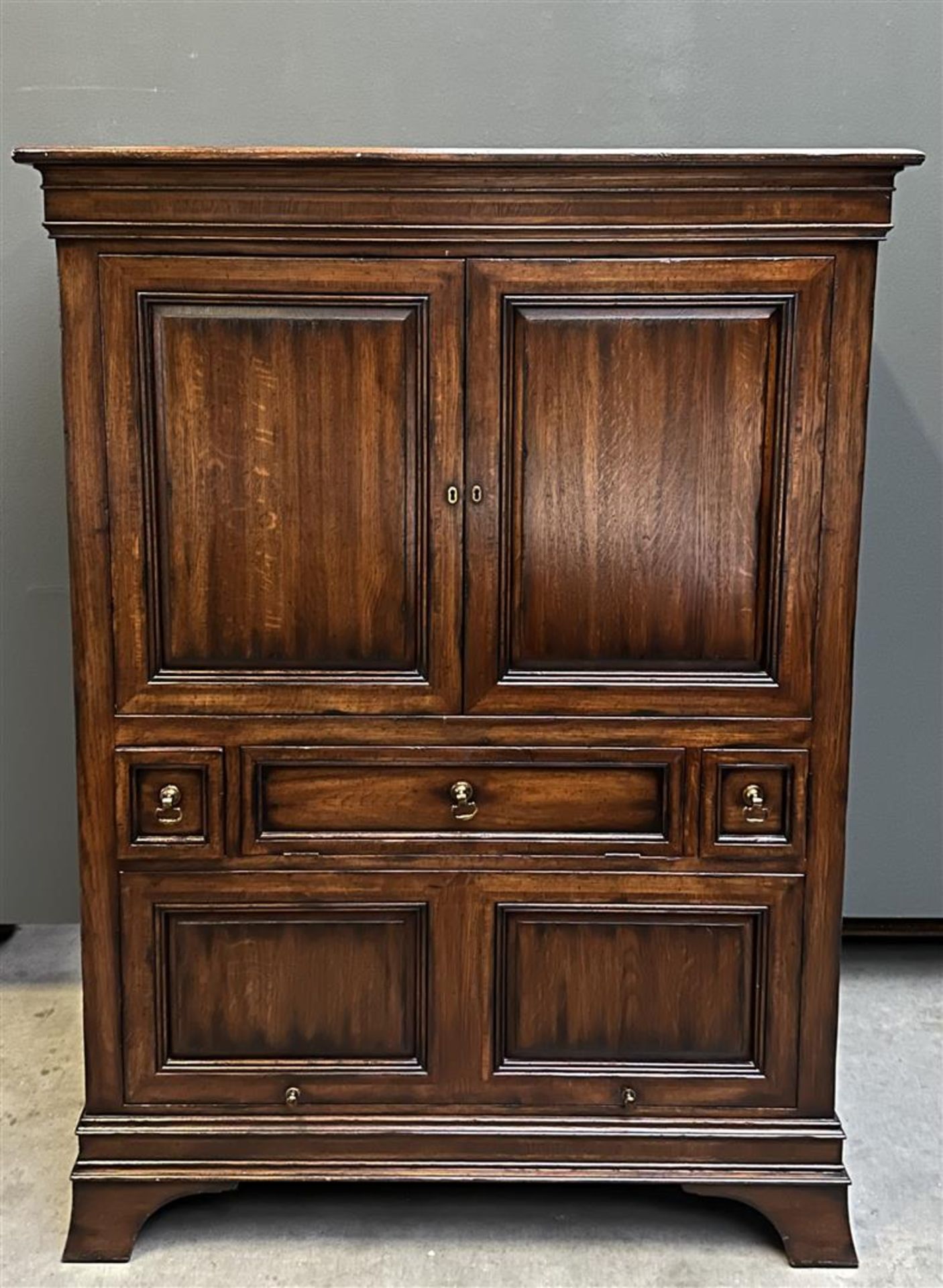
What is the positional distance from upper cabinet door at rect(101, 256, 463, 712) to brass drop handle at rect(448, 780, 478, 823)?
0.12 m

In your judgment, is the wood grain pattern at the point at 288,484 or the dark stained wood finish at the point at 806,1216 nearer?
the wood grain pattern at the point at 288,484

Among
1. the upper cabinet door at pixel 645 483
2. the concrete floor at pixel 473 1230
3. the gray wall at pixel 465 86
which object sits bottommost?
the concrete floor at pixel 473 1230

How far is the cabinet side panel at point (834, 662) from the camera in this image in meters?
2.03

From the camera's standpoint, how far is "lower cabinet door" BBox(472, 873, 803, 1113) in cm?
216

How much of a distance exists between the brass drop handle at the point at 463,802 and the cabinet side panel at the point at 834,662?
499 mm

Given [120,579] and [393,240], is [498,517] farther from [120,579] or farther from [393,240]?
[120,579]

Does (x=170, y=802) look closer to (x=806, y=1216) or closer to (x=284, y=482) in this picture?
(x=284, y=482)

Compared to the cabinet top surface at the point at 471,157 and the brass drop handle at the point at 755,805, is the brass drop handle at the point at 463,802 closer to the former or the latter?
the brass drop handle at the point at 755,805

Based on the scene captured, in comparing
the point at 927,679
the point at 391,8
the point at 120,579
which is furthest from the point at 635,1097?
the point at 391,8

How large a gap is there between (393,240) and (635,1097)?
51.8 inches

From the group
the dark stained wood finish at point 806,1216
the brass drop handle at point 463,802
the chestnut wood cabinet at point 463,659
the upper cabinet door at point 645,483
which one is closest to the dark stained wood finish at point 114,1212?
the chestnut wood cabinet at point 463,659

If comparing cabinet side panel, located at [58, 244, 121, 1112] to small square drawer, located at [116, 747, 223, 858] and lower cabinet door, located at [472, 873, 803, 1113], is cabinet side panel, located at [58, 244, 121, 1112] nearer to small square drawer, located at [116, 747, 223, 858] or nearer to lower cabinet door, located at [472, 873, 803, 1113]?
small square drawer, located at [116, 747, 223, 858]

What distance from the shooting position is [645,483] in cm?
208

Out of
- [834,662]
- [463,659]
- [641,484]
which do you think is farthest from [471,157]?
[834,662]
